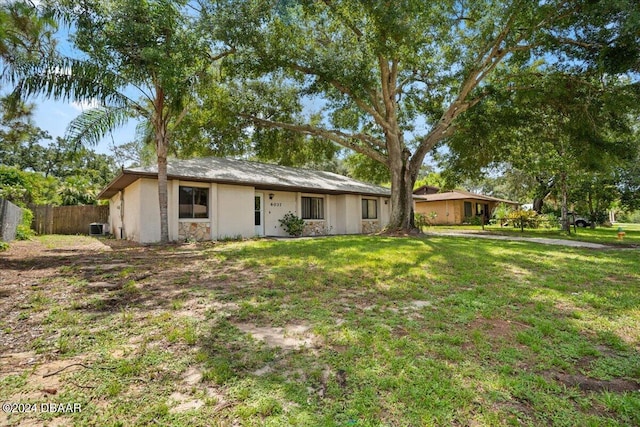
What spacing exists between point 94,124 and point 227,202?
503cm

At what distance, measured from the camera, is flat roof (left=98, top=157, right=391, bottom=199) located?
11312 mm

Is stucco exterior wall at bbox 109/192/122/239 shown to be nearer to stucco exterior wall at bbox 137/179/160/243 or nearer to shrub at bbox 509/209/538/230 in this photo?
stucco exterior wall at bbox 137/179/160/243

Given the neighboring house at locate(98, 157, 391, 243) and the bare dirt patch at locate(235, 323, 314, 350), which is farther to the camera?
the neighboring house at locate(98, 157, 391, 243)

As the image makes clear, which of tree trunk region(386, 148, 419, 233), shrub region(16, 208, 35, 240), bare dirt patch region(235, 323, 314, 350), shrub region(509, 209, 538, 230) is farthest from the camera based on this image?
A: shrub region(509, 209, 538, 230)

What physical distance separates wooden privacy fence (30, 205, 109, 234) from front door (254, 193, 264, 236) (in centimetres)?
1071

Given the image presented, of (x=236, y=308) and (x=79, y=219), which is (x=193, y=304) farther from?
(x=79, y=219)

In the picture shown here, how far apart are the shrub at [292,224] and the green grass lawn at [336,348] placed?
873 cm

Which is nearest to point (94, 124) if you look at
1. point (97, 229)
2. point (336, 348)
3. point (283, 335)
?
point (283, 335)

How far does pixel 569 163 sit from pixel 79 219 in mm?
24849

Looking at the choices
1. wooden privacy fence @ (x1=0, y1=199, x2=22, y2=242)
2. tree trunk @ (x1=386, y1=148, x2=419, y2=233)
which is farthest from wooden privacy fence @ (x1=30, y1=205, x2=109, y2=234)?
tree trunk @ (x1=386, y1=148, x2=419, y2=233)

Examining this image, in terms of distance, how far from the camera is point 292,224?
1470cm

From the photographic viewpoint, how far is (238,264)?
6965mm

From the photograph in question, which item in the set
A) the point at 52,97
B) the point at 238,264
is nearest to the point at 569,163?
the point at 238,264

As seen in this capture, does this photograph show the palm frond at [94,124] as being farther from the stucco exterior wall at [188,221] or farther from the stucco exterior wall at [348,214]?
the stucco exterior wall at [348,214]
